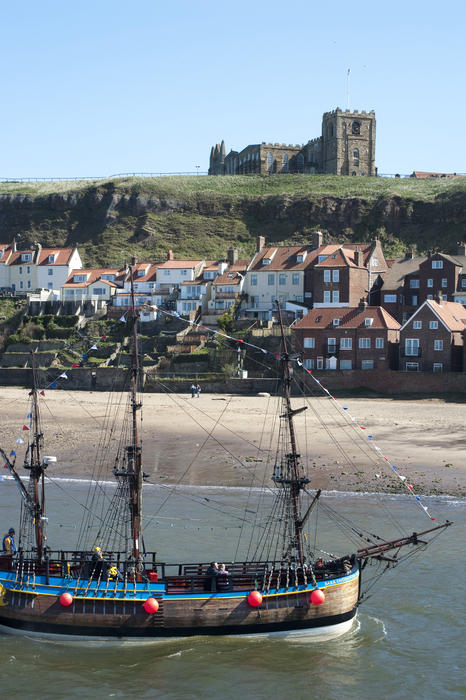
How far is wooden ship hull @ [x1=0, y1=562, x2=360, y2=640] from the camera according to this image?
23.5 metres

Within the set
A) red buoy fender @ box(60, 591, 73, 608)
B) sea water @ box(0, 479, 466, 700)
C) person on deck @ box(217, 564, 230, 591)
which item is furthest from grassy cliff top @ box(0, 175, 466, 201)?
red buoy fender @ box(60, 591, 73, 608)

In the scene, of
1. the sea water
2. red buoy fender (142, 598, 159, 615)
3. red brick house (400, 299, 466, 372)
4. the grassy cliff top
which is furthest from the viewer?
the grassy cliff top

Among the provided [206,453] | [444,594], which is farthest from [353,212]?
[444,594]

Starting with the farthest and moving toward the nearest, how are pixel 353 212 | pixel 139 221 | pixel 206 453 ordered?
1. pixel 139 221
2. pixel 353 212
3. pixel 206 453

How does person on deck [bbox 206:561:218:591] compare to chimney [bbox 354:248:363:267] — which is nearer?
person on deck [bbox 206:561:218:591]

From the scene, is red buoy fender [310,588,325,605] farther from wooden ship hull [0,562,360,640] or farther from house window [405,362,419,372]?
house window [405,362,419,372]

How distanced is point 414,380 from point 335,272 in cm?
1759

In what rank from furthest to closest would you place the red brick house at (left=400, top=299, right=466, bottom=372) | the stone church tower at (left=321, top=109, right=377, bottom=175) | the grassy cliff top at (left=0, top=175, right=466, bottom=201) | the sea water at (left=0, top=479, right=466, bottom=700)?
1. the stone church tower at (left=321, top=109, right=377, bottom=175)
2. the grassy cliff top at (left=0, top=175, right=466, bottom=201)
3. the red brick house at (left=400, top=299, right=466, bottom=372)
4. the sea water at (left=0, top=479, right=466, bottom=700)

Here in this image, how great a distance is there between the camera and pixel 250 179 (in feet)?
461

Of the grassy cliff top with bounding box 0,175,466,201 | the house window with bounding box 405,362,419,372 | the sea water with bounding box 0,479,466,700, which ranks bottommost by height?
the sea water with bounding box 0,479,466,700

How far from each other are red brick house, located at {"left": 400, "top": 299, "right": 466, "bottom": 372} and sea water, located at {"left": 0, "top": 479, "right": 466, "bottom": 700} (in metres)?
35.7

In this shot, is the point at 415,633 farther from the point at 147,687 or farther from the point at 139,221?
the point at 139,221

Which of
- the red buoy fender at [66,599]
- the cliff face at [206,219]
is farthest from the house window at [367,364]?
the red buoy fender at [66,599]

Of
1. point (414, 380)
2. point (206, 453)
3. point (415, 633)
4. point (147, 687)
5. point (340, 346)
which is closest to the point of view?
point (147, 687)
